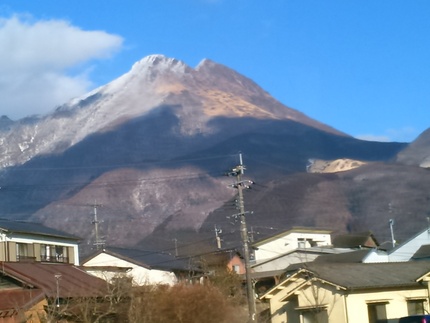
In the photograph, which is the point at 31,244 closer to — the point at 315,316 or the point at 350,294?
the point at 315,316

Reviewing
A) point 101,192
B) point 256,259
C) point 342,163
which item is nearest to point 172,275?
point 256,259

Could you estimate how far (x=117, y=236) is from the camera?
11831 centimetres

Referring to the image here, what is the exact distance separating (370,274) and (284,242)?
35.6 metres

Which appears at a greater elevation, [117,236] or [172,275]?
[117,236]

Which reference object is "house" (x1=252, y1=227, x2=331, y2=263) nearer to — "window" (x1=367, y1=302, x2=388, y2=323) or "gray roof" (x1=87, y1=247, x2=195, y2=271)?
"gray roof" (x1=87, y1=247, x2=195, y2=271)

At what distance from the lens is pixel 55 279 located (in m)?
30.5

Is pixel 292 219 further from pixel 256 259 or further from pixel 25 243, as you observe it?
pixel 25 243

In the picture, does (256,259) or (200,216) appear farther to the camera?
(200,216)

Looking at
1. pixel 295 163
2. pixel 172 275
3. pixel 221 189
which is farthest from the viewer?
pixel 295 163

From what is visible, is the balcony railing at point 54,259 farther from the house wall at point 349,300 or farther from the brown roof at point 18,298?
the house wall at point 349,300

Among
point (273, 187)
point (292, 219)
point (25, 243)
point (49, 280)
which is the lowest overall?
point (49, 280)

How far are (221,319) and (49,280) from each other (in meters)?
7.22

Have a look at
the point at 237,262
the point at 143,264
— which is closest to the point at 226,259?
the point at 237,262

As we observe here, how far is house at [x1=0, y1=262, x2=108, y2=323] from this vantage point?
25.8m
